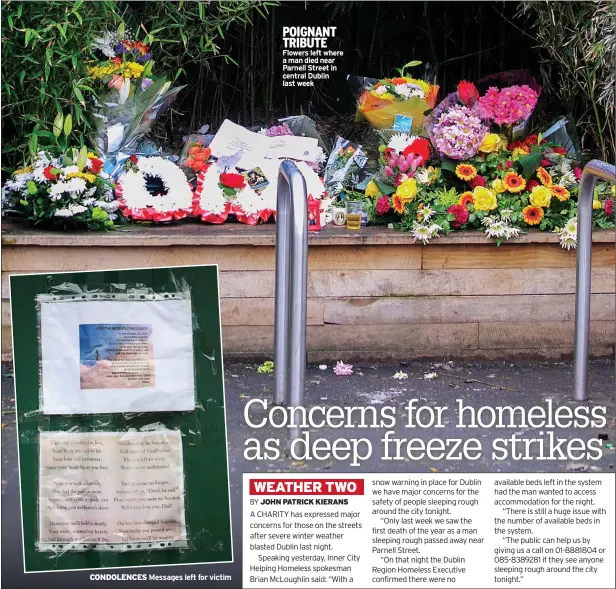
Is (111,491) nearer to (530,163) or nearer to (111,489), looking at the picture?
(111,489)

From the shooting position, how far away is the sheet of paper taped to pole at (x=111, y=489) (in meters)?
2.14

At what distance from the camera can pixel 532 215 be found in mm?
3742

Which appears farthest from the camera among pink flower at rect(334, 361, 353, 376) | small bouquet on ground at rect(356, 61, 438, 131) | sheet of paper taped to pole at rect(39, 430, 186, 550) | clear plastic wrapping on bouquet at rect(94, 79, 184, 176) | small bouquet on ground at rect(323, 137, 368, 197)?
small bouquet on ground at rect(323, 137, 368, 197)

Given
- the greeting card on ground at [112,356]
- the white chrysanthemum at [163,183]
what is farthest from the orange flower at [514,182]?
the greeting card on ground at [112,356]

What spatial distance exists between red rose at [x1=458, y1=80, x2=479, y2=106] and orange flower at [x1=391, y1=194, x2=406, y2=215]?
2.14 feet

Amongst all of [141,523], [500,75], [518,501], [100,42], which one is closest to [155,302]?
[141,523]

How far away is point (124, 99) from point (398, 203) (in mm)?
1268

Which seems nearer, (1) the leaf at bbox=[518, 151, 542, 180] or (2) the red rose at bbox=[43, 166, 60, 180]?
(2) the red rose at bbox=[43, 166, 60, 180]

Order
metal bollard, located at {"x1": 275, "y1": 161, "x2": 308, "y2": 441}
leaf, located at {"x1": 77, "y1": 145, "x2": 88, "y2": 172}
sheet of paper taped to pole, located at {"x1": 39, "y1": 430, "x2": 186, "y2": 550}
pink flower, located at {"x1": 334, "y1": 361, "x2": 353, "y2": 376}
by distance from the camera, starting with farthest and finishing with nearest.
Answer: leaf, located at {"x1": 77, "y1": 145, "x2": 88, "y2": 172}
pink flower, located at {"x1": 334, "y1": 361, "x2": 353, "y2": 376}
metal bollard, located at {"x1": 275, "y1": 161, "x2": 308, "y2": 441}
sheet of paper taped to pole, located at {"x1": 39, "y1": 430, "x2": 186, "y2": 550}

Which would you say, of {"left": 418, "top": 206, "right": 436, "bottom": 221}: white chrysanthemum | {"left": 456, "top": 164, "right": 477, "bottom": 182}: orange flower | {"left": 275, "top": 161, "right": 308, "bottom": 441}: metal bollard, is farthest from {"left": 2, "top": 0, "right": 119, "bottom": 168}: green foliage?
{"left": 275, "top": 161, "right": 308, "bottom": 441}: metal bollard

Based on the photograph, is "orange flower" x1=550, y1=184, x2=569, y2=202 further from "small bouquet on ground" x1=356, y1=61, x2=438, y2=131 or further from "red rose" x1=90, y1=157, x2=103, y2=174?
"red rose" x1=90, y1=157, x2=103, y2=174

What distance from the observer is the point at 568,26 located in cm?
397

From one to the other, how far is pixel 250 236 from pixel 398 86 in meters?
1.21

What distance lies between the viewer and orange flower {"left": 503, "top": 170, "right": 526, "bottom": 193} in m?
3.88
